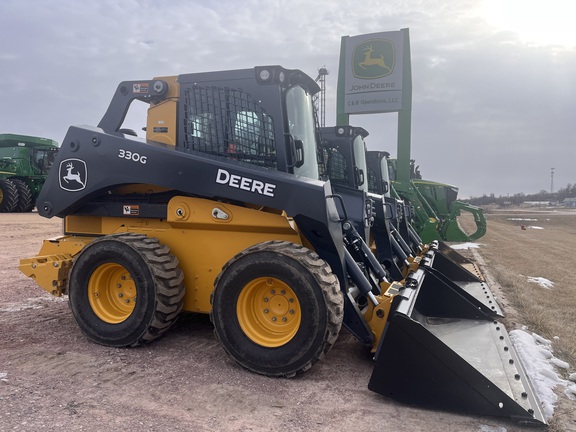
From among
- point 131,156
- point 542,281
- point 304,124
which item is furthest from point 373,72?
point 131,156

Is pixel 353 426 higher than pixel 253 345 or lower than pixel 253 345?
lower

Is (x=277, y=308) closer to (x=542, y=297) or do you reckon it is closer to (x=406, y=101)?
(x=542, y=297)

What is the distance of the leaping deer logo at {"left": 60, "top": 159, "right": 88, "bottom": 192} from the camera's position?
15.0 ft

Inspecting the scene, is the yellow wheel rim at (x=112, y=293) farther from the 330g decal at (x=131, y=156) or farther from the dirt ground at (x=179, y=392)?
the 330g decal at (x=131, y=156)

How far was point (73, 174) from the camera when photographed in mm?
4633

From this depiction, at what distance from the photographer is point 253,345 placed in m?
3.83

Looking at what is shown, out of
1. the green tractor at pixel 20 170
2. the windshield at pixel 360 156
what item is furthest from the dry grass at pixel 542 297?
the green tractor at pixel 20 170

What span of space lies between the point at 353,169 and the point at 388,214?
49.6 inches

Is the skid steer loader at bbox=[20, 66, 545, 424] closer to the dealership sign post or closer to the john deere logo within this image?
the dealership sign post

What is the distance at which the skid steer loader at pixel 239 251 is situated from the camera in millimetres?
3598

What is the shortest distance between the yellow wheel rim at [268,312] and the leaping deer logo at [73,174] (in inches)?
80.3

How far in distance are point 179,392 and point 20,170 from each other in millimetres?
22085

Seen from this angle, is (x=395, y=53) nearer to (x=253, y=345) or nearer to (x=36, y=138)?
(x=253, y=345)

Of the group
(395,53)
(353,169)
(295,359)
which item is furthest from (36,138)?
(295,359)
